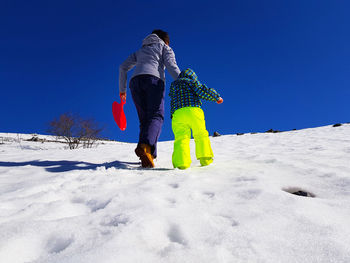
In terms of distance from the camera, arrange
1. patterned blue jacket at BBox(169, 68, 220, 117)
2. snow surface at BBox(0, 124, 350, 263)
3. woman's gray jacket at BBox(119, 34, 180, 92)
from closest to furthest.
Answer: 1. snow surface at BBox(0, 124, 350, 263)
2. patterned blue jacket at BBox(169, 68, 220, 117)
3. woman's gray jacket at BBox(119, 34, 180, 92)

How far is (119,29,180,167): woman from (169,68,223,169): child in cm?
24

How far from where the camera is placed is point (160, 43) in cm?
295

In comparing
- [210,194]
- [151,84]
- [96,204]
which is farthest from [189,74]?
[96,204]

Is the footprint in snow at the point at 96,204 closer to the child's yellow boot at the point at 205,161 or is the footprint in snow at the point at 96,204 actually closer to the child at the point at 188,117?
the child at the point at 188,117

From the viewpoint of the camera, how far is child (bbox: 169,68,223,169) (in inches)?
95.7

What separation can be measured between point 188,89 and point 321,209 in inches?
76.4

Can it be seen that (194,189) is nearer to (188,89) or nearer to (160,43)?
(188,89)

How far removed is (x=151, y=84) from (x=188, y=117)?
75cm

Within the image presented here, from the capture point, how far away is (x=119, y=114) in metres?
3.29

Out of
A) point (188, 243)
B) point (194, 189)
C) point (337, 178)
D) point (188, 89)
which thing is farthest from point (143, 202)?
point (188, 89)

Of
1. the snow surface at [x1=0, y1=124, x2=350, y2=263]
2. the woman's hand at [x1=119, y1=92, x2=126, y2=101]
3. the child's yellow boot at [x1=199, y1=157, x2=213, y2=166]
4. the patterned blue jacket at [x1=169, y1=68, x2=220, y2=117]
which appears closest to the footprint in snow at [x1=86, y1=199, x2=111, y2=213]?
the snow surface at [x1=0, y1=124, x2=350, y2=263]

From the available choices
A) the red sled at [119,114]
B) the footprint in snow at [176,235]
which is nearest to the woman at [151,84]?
the red sled at [119,114]

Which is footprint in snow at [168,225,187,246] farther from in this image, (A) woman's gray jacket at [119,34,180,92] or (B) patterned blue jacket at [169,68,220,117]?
(A) woman's gray jacket at [119,34,180,92]

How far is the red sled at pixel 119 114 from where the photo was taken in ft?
10.7
